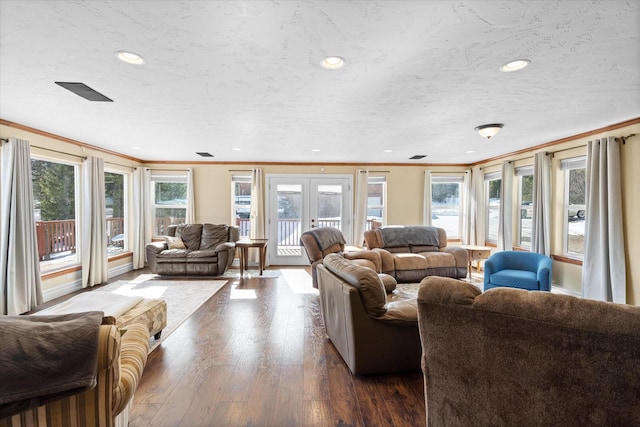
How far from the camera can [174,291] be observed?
4715mm

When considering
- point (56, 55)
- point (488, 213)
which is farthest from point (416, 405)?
point (488, 213)

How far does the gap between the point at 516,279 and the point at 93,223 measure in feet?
21.2

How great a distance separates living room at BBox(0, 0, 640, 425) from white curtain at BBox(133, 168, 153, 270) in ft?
3.33

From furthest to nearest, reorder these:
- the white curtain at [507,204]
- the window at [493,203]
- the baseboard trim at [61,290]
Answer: the window at [493,203] < the white curtain at [507,204] < the baseboard trim at [61,290]

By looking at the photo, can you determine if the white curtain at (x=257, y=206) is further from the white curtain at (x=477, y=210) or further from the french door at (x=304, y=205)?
the white curtain at (x=477, y=210)

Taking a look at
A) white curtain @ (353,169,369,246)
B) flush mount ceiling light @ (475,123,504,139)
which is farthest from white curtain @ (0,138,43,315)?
flush mount ceiling light @ (475,123,504,139)

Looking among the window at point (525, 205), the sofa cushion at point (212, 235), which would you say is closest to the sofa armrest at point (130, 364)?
the sofa cushion at point (212, 235)

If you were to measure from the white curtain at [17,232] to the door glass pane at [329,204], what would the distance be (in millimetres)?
4785

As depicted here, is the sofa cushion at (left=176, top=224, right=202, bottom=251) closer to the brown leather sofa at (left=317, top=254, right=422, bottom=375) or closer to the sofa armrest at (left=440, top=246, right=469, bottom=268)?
the brown leather sofa at (left=317, top=254, right=422, bottom=375)

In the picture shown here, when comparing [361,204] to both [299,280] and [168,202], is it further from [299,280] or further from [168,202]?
[168,202]

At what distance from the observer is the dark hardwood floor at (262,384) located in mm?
1880

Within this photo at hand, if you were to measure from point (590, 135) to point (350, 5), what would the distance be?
439 centimetres

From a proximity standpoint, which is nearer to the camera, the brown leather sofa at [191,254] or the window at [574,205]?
the window at [574,205]

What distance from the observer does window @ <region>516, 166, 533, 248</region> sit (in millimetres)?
5408
